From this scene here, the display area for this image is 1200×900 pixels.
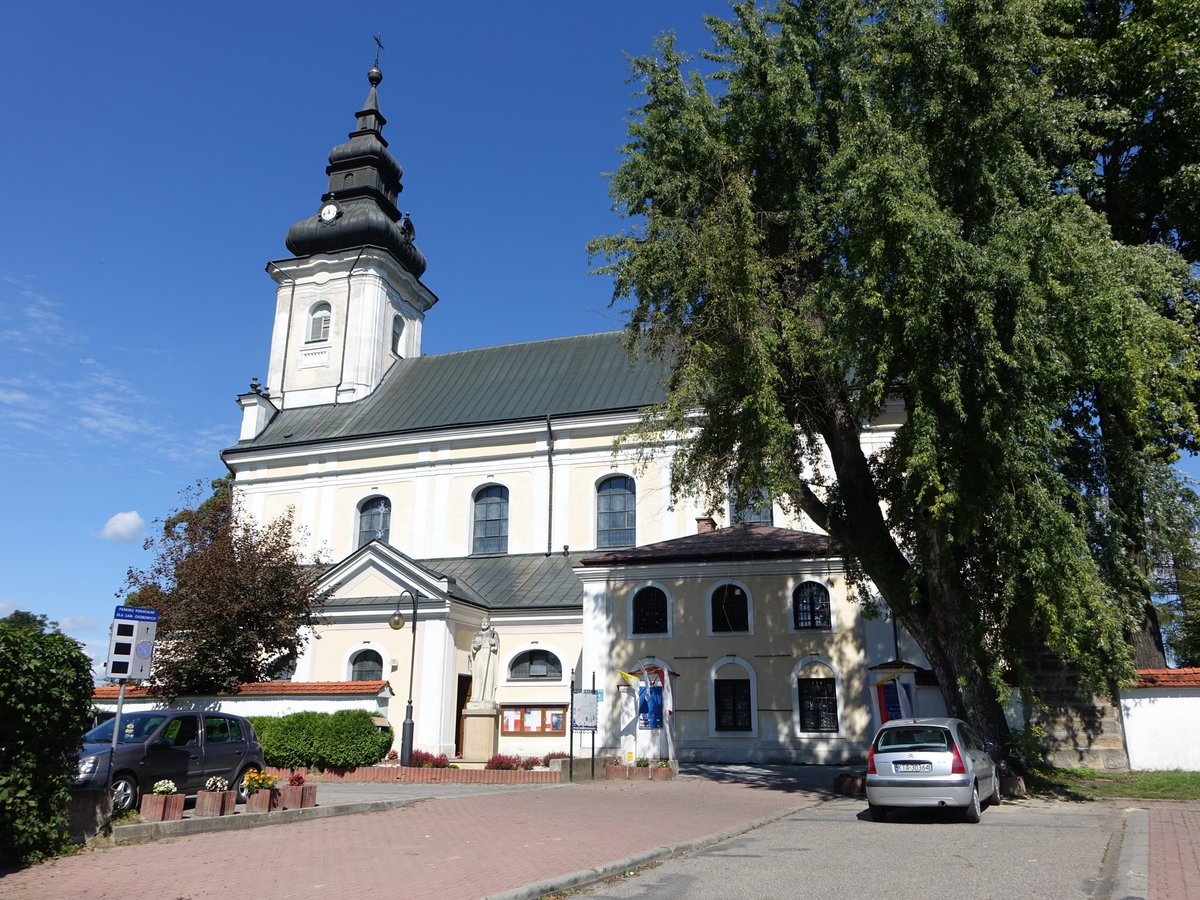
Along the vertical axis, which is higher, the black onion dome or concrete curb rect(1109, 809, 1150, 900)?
the black onion dome

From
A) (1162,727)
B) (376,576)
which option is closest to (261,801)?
(376,576)

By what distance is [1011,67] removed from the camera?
47.4 feet

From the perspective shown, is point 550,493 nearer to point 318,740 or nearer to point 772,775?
point 318,740

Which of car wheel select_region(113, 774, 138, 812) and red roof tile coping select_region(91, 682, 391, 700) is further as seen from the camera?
red roof tile coping select_region(91, 682, 391, 700)

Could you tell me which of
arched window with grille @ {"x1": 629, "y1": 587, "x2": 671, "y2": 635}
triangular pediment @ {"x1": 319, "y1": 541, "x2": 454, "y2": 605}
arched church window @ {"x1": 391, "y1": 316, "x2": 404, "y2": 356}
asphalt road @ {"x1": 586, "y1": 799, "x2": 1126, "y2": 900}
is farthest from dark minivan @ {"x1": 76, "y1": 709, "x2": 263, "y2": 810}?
arched church window @ {"x1": 391, "y1": 316, "x2": 404, "y2": 356}

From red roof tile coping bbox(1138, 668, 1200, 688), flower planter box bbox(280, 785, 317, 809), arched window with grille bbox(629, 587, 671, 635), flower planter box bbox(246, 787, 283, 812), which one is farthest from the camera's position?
arched window with grille bbox(629, 587, 671, 635)

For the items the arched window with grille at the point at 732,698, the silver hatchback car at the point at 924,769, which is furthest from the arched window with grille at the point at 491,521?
the silver hatchback car at the point at 924,769

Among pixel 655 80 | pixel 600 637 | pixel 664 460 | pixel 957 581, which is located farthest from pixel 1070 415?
pixel 664 460

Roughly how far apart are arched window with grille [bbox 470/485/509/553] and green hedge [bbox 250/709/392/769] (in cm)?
1284

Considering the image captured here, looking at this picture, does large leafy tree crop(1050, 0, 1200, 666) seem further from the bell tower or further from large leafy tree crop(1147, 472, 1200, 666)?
the bell tower

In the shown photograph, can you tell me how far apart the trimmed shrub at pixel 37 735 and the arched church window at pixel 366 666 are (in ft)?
57.3

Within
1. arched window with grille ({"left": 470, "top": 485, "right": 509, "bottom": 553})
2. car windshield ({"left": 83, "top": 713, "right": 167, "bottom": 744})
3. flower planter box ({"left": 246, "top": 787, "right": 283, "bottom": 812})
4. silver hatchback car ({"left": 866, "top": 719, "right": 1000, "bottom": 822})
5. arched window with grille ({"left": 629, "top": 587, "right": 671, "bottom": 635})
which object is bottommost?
flower planter box ({"left": 246, "top": 787, "right": 283, "bottom": 812})

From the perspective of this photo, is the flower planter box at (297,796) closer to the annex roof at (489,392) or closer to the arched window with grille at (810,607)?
the arched window with grille at (810,607)

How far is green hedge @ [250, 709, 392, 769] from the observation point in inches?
767
